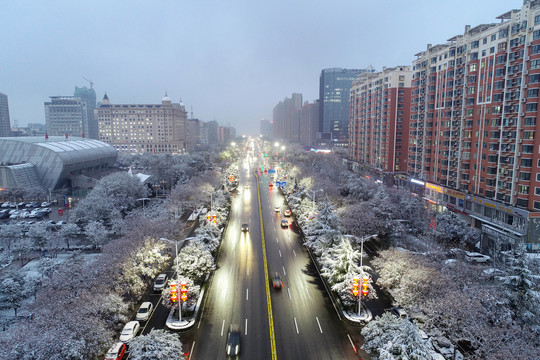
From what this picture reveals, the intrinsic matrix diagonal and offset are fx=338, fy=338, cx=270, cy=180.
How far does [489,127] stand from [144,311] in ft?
186

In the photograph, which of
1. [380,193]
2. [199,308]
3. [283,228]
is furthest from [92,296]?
[380,193]

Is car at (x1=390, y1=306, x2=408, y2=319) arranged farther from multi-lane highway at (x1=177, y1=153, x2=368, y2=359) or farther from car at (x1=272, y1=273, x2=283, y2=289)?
car at (x1=272, y1=273, x2=283, y2=289)

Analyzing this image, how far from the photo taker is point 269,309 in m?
32.3

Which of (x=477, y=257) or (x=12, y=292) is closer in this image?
(x=12, y=292)

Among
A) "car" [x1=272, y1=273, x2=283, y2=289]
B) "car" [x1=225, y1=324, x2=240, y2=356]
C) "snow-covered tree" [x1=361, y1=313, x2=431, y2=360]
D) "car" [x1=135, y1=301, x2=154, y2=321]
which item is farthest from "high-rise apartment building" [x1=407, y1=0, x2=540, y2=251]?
"car" [x1=135, y1=301, x2=154, y2=321]

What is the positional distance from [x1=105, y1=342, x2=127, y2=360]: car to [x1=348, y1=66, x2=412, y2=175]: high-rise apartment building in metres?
84.8

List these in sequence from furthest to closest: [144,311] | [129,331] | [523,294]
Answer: [144,311]
[129,331]
[523,294]

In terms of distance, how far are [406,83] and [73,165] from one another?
326ft

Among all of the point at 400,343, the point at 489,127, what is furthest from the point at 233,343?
the point at 489,127

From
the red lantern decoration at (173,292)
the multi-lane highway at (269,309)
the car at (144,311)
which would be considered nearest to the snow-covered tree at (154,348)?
the multi-lane highway at (269,309)

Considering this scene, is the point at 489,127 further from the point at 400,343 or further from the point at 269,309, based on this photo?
the point at 400,343

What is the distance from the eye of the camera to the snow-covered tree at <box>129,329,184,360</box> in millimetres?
20469

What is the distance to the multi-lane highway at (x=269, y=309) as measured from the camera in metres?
26.5

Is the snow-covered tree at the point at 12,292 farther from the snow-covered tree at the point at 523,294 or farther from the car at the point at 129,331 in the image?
the snow-covered tree at the point at 523,294
